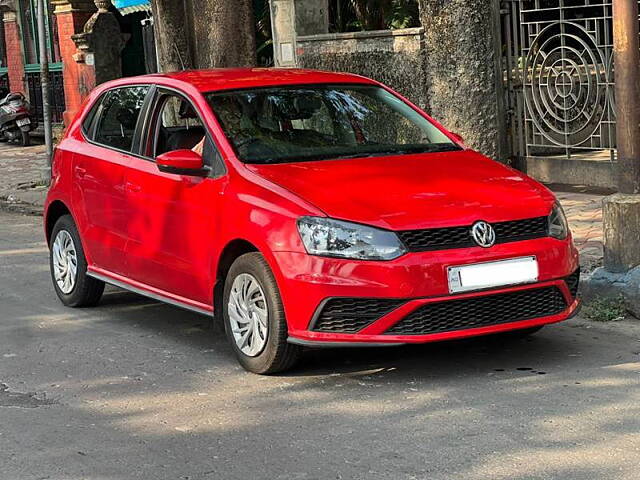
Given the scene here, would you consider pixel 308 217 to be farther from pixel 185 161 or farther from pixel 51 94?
pixel 51 94

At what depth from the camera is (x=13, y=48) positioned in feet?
95.2

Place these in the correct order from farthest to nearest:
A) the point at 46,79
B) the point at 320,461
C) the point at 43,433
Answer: the point at 46,79
the point at 43,433
the point at 320,461

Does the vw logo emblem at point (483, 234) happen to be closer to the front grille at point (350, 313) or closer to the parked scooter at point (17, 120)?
the front grille at point (350, 313)

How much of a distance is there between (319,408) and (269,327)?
2.22 feet

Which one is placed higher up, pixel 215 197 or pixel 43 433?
pixel 215 197

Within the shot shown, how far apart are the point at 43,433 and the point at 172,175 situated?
2.14m

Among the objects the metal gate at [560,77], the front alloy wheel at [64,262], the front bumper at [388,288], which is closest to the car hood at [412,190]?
the front bumper at [388,288]

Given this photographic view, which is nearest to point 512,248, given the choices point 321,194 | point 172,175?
point 321,194

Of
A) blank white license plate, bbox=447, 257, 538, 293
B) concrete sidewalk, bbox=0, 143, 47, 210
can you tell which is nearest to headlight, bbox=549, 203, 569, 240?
blank white license plate, bbox=447, 257, 538, 293

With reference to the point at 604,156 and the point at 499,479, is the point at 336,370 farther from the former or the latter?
the point at 604,156

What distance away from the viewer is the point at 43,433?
19.8 ft

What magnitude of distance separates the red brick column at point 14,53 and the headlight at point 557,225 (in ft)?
75.7

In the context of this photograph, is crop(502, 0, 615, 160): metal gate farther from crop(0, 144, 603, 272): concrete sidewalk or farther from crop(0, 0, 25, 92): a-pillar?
crop(0, 0, 25, 92): a-pillar

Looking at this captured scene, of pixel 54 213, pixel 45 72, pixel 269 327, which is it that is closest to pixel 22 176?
pixel 45 72
